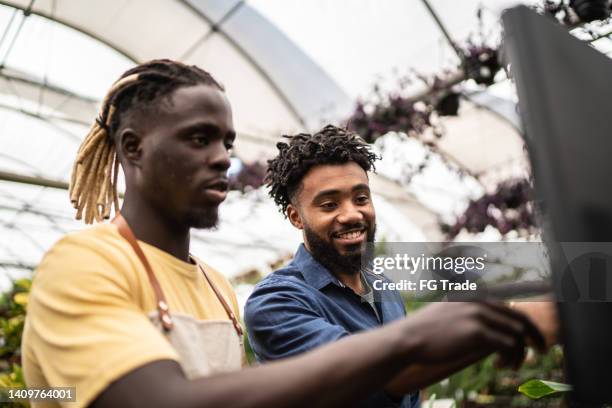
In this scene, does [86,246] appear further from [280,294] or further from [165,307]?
[280,294]

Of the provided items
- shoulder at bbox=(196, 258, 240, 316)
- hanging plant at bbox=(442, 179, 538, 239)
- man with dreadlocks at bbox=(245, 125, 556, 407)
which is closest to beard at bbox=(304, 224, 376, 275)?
man with dreadlocks at bbox=(245, 125, 556, 407)

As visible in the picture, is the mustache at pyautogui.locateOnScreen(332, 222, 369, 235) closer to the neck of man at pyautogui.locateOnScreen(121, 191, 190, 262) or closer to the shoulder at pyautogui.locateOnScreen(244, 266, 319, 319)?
the shoulder at pyautogui.locateOnScreen(244, 266, 319, 319)

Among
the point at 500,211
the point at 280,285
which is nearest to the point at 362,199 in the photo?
the point at 280,285

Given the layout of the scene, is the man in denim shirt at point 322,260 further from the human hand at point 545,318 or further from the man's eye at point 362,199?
the human hand at point 545,318

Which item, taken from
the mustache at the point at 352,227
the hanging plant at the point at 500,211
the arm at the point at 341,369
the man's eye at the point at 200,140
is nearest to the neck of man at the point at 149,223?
the man's eye at the point at 200,140

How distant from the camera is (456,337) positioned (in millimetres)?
701

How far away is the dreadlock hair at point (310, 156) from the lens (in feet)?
5.17

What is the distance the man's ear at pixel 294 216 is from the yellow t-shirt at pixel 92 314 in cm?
66

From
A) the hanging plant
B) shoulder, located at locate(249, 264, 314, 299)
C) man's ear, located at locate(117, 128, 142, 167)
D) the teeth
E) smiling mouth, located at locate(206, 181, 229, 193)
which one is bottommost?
shoulder, located at locate(249, 264, 314, 299)

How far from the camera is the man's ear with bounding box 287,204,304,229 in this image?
1606mm

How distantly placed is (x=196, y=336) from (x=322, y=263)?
611 millimetres

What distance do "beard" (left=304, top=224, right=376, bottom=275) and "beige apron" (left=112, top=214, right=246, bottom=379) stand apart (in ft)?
1.43

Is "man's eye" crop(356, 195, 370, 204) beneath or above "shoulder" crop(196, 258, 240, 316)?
above

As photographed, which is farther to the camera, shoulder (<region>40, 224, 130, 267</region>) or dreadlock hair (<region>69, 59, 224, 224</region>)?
dreadlock hair (<region>69, 59, 224, 224</region>)
